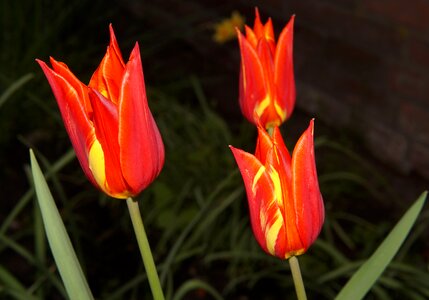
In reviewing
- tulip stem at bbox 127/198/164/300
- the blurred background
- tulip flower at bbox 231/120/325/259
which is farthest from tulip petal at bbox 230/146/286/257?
the blurred background

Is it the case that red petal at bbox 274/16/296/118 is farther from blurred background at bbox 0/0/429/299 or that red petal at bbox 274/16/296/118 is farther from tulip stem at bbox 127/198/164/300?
blurred background at bbox 0/0/429/299

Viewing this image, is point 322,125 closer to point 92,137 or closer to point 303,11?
point 303,11

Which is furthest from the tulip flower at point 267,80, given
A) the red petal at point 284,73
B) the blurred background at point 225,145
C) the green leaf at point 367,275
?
the blurred background at point 225,145

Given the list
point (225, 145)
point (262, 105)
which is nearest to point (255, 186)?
point (262, 105)

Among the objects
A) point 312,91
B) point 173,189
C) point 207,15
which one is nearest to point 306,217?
point 173,189

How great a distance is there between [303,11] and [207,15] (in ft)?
1.73

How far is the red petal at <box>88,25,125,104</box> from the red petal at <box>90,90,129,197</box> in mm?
27

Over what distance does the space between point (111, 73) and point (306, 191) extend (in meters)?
0.21

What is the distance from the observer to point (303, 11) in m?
2.93

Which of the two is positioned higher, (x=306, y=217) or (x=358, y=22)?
(x=306, y=217)

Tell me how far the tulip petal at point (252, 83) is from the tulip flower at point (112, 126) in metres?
0.25

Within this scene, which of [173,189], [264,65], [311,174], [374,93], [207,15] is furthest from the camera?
[207,15]

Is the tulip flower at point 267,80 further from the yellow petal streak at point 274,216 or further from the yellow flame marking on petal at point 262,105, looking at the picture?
the yellow petal streak at point 274,216

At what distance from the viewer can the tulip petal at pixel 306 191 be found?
796mm
